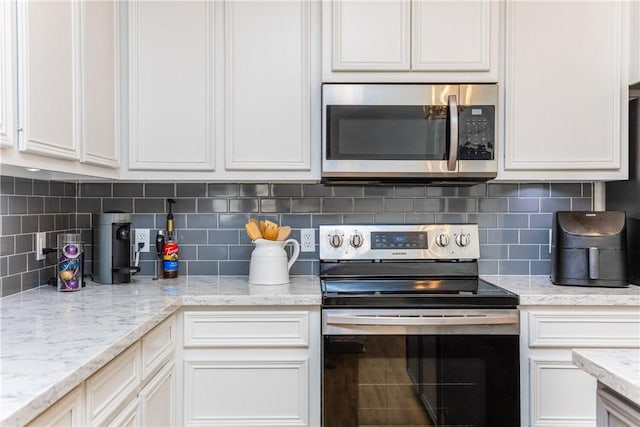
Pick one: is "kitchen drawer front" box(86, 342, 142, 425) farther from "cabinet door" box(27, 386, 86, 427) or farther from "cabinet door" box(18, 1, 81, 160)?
"cabinet door" box(18, 1, 81, 160)

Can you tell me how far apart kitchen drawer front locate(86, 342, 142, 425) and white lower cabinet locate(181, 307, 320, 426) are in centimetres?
46

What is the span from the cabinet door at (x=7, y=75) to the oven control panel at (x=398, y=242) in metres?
1.35

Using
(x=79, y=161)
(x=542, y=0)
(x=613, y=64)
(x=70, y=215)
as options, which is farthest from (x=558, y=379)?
(x=70, y=215)

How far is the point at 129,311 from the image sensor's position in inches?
61.1

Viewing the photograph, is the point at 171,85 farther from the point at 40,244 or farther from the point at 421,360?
the point at 421,360

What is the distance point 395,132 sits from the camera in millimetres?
2047

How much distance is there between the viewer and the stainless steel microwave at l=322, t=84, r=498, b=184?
204cm

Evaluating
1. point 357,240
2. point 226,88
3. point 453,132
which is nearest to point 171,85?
point 226,88

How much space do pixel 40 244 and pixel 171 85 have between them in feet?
2.89

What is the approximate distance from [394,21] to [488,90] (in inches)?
20.0

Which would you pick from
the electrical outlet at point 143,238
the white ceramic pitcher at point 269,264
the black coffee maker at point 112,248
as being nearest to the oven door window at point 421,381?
the white ceramic pitcher at point 269,264

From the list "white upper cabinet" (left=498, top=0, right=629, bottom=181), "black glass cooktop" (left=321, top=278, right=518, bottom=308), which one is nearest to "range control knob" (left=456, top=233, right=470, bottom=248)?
"black glass cooktop" (left=321, top=278, right=518, bottom=308)

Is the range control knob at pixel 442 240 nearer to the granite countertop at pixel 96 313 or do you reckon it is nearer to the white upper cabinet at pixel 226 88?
the granite countertop at pixel 96 313

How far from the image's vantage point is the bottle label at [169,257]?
7.50 ft
